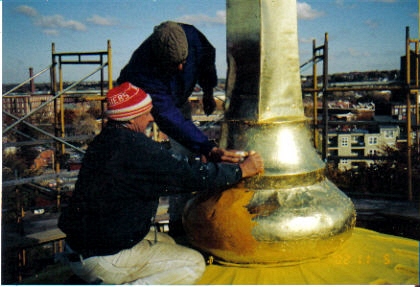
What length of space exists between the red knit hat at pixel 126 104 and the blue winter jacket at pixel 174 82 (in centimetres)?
48

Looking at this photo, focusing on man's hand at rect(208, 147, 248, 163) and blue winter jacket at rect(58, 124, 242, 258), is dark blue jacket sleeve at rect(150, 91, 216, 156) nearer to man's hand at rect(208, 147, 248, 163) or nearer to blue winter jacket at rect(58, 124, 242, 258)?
man's hand at rect(208, 147, 248, 163)

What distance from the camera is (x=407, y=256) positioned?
3.04 m

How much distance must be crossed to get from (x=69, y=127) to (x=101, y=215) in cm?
755

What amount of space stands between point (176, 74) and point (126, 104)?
0.69 m

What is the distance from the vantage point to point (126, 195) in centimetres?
240

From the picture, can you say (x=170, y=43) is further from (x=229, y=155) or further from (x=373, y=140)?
(x=373, y=140)

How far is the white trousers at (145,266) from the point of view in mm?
2418

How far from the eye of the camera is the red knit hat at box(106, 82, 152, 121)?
2467 millimetres

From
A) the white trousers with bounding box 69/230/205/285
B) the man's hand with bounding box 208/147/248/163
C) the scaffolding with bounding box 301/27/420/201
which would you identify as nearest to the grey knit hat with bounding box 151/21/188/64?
the man's hand with bounding box 208/147/248/163

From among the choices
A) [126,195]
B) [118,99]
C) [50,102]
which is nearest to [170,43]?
[118,99]

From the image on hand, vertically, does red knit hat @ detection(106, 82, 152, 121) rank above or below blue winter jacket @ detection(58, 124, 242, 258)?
above

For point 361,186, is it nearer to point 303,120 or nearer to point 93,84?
point 93,84

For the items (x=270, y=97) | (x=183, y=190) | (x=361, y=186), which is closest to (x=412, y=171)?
(x=361, y=186)

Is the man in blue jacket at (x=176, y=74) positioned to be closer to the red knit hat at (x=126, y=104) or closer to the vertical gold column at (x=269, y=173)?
the vertical gold column at (x=269, y=173)
